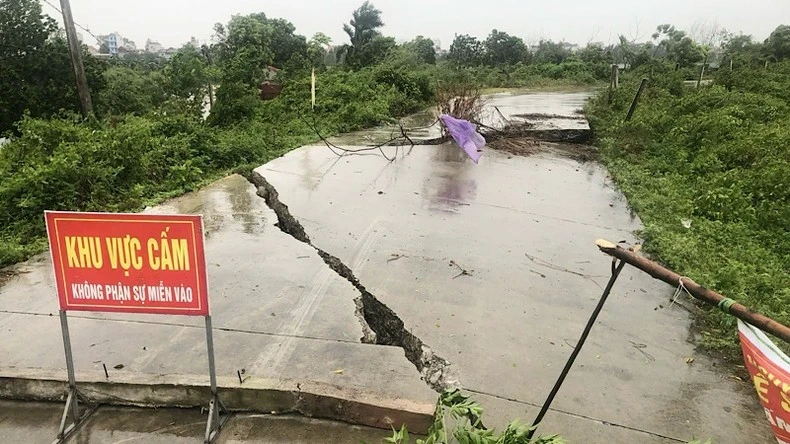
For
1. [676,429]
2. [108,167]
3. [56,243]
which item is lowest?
[676,429]

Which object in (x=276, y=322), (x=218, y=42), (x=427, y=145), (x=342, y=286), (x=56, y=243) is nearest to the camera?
(x=56, y=243)

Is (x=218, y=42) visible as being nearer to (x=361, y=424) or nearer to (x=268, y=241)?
(x=268, y=241)

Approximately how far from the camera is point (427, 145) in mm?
10000

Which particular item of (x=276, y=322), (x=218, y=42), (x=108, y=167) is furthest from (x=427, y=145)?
(x=218, y=42)

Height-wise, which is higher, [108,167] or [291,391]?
[108,167]

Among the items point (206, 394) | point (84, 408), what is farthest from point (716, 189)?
point (84, 408)

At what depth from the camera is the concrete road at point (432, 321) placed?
277 cm

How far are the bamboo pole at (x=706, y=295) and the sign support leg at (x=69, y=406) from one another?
2427mm

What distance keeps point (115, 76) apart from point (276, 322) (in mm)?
25642

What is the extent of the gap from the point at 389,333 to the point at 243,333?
0.96 m

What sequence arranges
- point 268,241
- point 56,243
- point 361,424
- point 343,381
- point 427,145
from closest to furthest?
point 56,243, point 361,424, point 343,381, point 268,241, point 427,145

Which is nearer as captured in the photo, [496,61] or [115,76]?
[115,76]

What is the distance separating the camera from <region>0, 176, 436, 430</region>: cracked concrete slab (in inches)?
115

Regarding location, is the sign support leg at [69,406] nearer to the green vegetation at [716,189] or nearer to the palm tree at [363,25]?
the green vegetation at [716,189]
